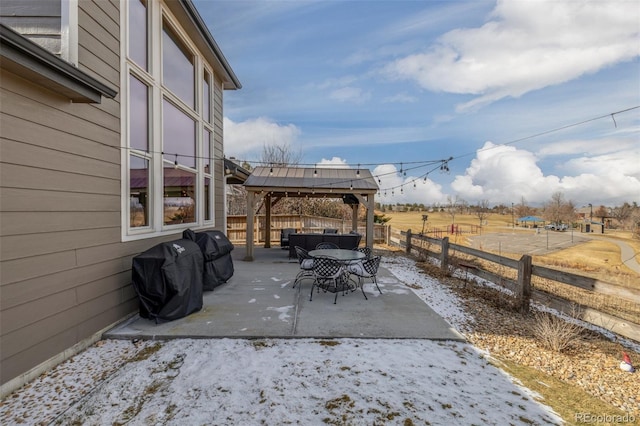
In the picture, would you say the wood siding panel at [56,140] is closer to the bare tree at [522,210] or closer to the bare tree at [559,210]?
the bare tree at [559,210]

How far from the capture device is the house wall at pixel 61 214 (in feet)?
7.82

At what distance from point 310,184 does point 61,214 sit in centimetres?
663

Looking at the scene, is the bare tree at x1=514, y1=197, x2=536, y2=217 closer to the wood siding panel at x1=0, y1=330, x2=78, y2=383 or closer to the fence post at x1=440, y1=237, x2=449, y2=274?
the fence post at x1=440, y1=237, x2=449, y2=274

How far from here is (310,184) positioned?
899cm

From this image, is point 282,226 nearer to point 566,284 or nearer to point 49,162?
point 566,284

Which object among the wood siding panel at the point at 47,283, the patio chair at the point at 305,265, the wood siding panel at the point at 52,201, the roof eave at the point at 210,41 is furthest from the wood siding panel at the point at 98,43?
the patio chair at the point at 305,265

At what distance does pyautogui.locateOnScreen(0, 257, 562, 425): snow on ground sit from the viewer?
2113 mm

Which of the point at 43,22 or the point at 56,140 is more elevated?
the point at 43,22

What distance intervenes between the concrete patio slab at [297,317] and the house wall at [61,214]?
0.68 m

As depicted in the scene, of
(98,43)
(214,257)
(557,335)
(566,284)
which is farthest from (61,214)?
(566,284)

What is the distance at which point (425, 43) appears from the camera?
348 inches

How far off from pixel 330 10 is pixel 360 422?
29.5 feet

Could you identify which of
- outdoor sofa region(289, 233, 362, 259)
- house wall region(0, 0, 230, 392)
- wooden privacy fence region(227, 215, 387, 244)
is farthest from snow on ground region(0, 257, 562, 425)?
wooden privacy fence region(227, 215, 387, 244)

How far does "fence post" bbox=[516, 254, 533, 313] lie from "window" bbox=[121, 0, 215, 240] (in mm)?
5942
